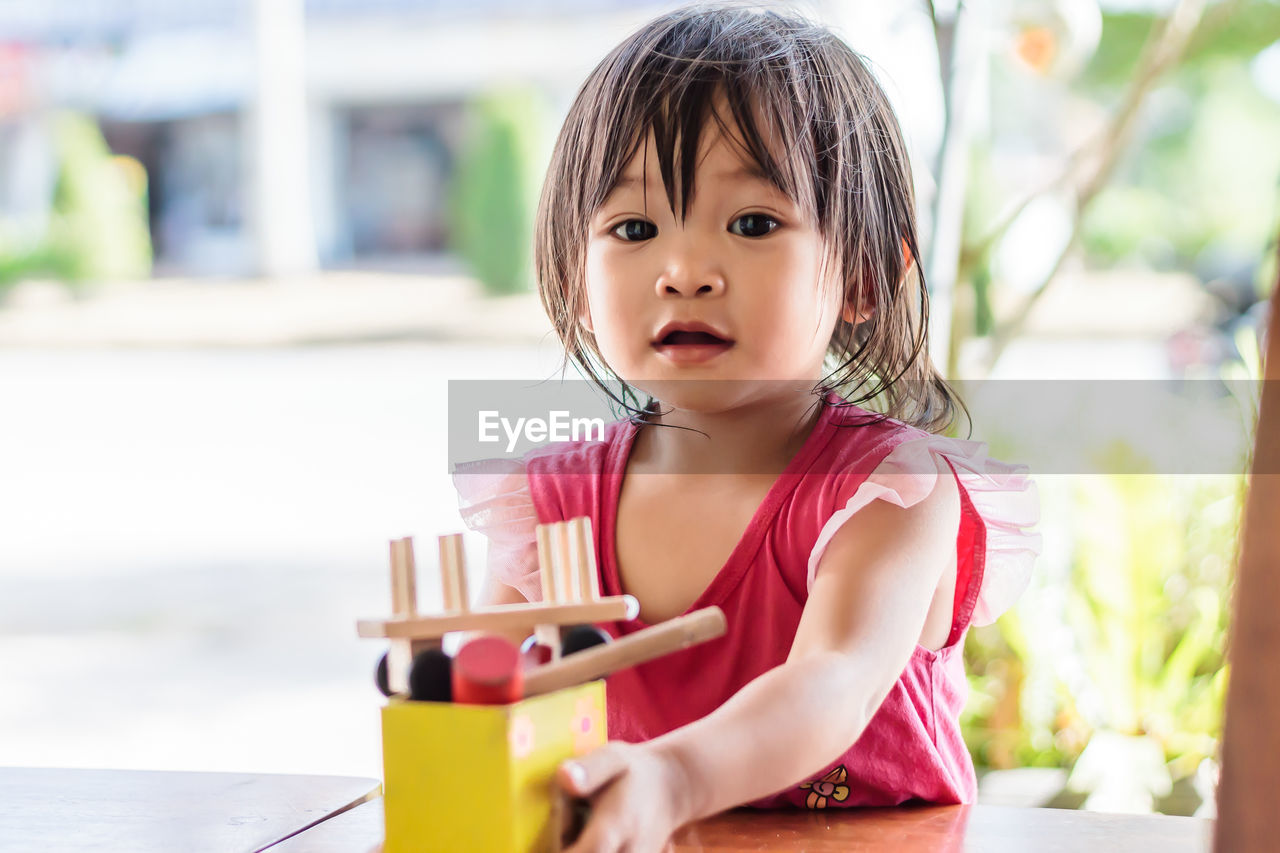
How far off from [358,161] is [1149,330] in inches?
208

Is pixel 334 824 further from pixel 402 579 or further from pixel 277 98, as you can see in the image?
pixel 277 98

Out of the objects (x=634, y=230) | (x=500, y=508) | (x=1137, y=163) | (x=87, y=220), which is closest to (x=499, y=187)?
(x=87, y=220)

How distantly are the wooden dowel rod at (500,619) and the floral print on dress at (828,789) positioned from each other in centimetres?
31

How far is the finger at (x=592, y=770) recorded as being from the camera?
21.9 inches

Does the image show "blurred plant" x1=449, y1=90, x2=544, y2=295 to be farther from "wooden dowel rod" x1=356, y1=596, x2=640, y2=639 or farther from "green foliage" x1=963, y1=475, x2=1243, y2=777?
"wooden dowel rod" x1=356, y1=596, x2=640, y2=639

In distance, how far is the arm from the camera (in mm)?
588

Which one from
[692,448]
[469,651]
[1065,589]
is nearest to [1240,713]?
[469,651]

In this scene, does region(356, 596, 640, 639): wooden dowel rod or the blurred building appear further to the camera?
the blurred building

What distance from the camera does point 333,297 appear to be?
9.02 m

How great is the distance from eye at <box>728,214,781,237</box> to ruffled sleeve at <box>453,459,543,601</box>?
0.96 ft

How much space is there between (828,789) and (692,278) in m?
0.34

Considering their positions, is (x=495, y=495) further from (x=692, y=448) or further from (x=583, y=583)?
(x=583, y=583)

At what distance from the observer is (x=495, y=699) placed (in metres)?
0.55

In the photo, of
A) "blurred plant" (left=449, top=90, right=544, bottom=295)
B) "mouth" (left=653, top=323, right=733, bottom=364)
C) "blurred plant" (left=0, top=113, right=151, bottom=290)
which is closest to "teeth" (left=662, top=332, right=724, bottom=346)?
"mouth" (left=653, top=323, right=733, bottom=364)
